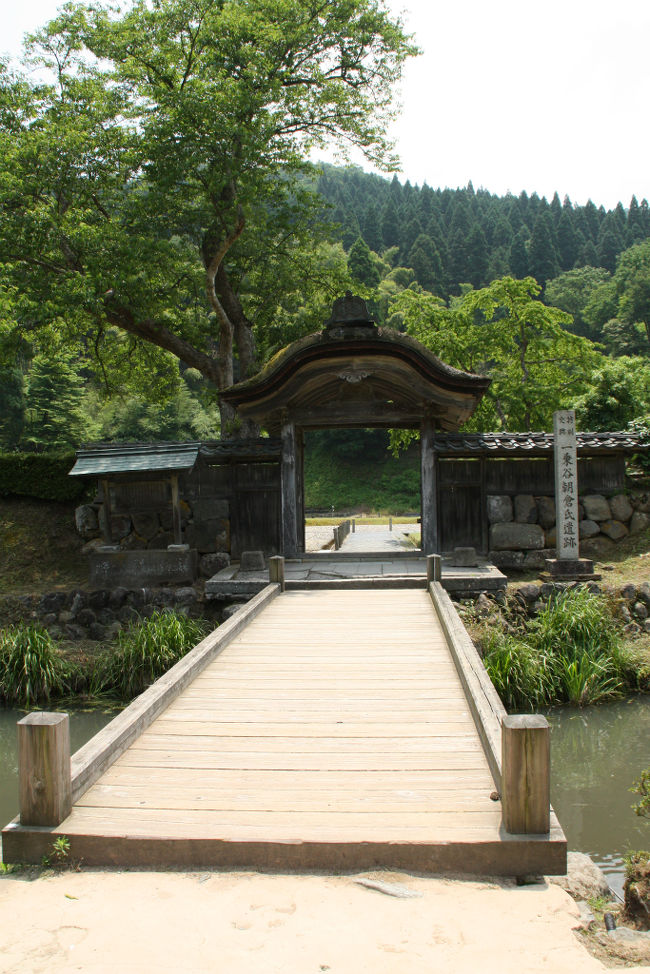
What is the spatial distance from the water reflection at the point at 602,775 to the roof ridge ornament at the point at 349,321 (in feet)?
19.3

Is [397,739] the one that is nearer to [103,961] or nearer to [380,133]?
[103,961]

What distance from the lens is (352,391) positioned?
1238cm

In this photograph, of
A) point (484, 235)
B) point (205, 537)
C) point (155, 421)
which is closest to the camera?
point (205, 537)

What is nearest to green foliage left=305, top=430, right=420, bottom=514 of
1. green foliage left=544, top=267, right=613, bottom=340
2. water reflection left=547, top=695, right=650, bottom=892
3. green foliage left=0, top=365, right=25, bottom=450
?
green foliage left=544, top=267, right=613, bottom=340

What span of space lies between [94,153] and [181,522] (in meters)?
7.45

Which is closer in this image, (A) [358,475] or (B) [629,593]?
(B) [629,593]

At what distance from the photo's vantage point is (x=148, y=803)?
3824 millimetres

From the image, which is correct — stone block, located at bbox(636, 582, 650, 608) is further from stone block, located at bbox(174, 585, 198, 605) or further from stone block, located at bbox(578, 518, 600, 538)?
stone block, located at bbox(174, 585, 198, 605)

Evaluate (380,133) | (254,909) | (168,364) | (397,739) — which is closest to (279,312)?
(168,364)

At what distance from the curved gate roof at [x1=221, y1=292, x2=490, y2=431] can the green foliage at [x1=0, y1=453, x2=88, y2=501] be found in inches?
177

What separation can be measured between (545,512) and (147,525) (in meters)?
6.61

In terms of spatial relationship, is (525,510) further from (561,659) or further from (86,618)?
(86,618)

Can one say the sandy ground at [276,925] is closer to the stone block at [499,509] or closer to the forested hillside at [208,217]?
the stone block at [499,509]

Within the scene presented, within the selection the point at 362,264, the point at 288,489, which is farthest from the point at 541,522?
the point at 362,264
